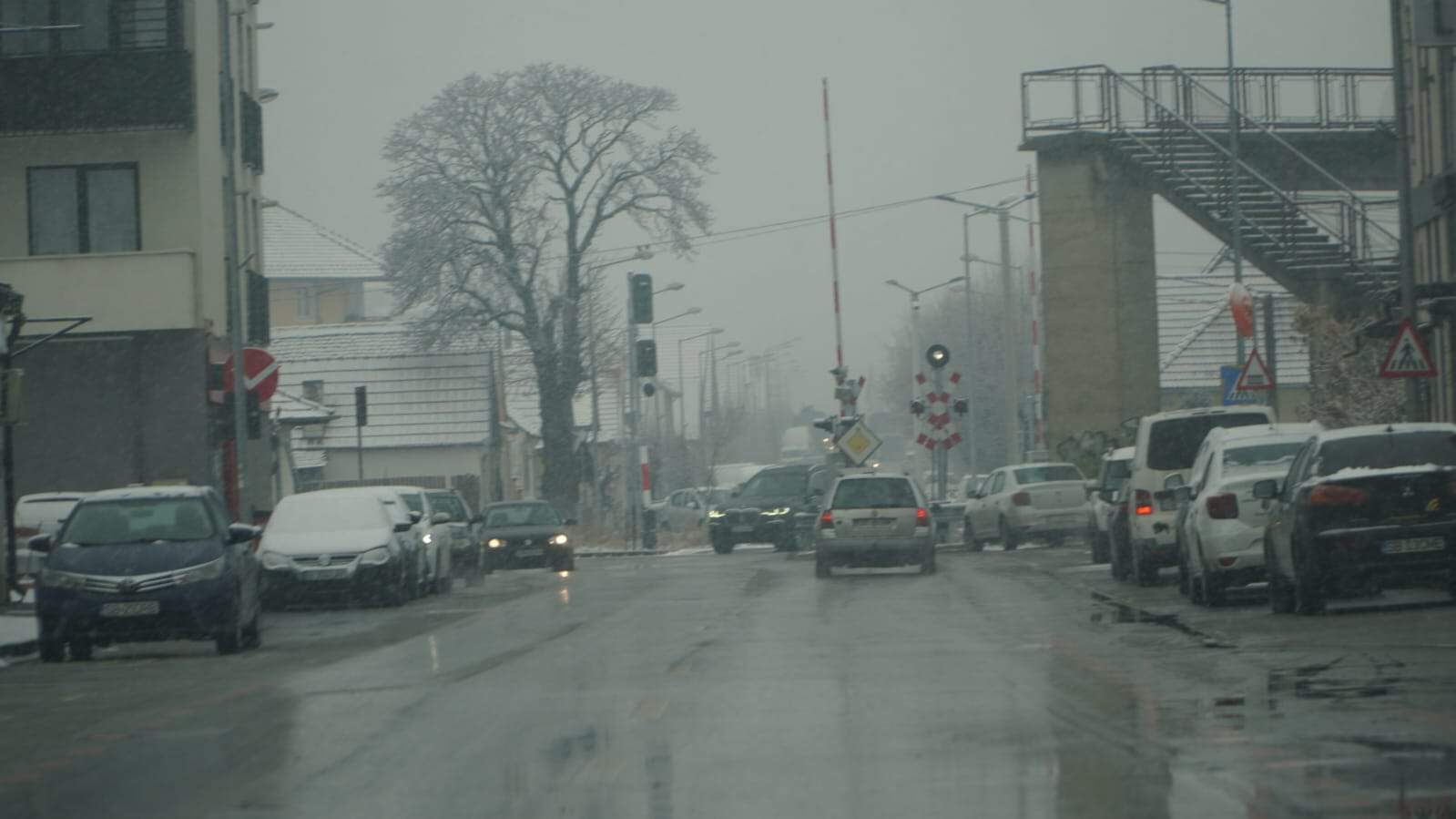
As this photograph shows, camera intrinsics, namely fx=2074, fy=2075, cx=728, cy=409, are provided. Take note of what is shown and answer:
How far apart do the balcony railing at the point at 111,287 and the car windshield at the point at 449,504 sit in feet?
18.8

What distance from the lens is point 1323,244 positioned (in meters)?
42.0

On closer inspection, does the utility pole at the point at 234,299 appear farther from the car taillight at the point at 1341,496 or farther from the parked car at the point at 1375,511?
the car taillight at the point at 1341,496

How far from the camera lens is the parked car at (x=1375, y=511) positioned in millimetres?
17531

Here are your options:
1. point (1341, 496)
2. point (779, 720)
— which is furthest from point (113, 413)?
point (779, 720)

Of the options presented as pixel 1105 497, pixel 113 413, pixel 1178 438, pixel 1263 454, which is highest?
pixel 113 413

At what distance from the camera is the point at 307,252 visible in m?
94.5

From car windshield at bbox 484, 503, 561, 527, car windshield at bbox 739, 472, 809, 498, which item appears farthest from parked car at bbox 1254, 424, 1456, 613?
car windshield at bbox 739, 472, 809, 498

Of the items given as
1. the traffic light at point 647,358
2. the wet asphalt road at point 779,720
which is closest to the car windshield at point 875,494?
the wet asphalt road at point 779,720

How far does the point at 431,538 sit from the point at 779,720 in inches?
803

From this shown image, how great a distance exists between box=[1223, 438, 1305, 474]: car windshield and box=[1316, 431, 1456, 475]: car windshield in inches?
129

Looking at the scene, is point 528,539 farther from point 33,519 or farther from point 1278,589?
point 1278,589

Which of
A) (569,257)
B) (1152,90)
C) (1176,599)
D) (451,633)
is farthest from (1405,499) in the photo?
(569,257)

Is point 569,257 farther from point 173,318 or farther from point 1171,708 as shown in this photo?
point 1171,708

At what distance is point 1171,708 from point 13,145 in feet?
102
